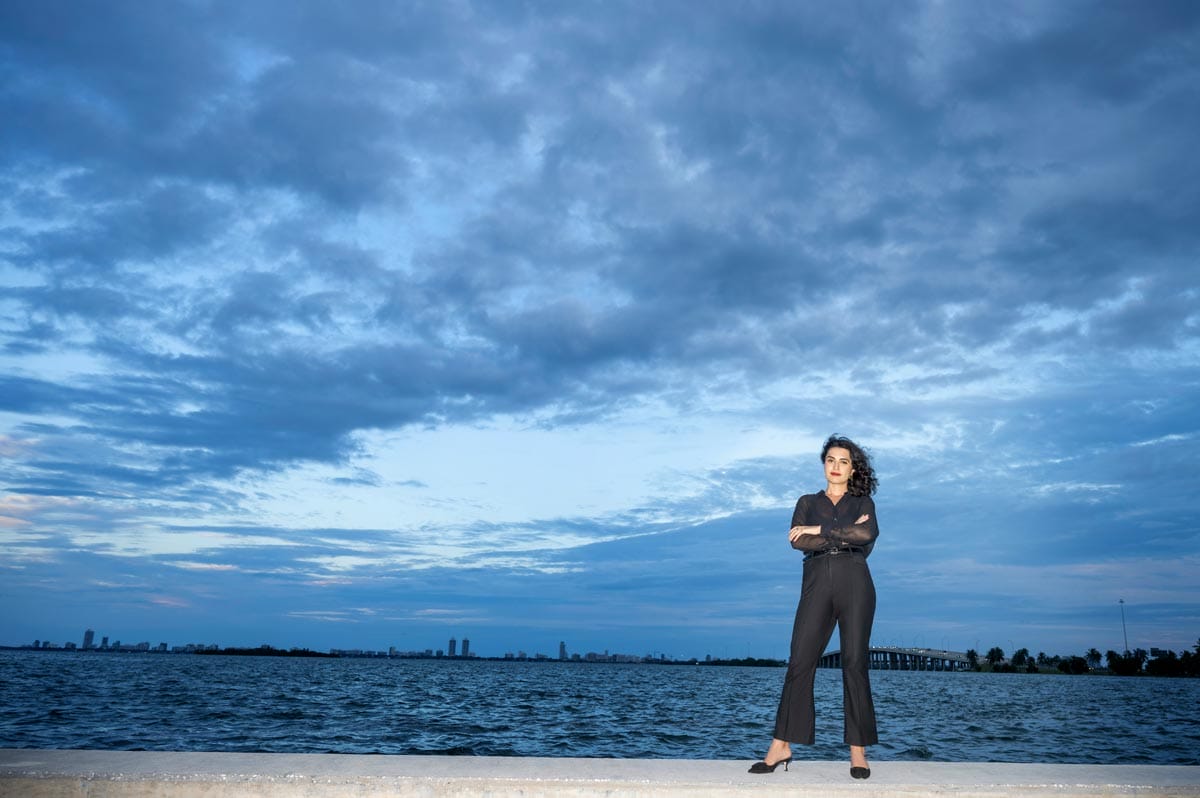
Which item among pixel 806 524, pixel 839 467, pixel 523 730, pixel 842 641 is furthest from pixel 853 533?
pixel 523 730

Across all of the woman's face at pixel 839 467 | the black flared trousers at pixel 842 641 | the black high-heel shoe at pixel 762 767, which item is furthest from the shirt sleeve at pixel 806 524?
the black high-heel shoe at pixel 762 767

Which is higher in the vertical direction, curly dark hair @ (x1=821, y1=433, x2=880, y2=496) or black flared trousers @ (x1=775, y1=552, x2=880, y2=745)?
curly dark hair @ (x1=821, y1=433, x2=880, y2=496)

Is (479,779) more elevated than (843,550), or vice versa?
(843,550)

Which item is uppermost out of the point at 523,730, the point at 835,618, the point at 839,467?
the point at 839,467

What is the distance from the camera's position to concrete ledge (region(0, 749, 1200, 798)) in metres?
4.71

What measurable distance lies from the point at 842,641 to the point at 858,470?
1425mm

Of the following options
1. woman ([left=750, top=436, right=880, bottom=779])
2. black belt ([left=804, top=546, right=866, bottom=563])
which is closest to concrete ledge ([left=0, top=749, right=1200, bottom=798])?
woman ([left=750, top=436, right=880, bottom=779])

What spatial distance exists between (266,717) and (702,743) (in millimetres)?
21147

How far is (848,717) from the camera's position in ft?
20.7

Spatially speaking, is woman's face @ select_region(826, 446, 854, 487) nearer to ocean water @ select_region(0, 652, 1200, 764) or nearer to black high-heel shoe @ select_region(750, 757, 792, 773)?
black high-heel shoe @ select_region(750, 757, 792, 773)

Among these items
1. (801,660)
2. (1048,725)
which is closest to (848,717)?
(801,660)

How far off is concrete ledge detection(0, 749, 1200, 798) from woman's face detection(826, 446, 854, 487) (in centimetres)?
229

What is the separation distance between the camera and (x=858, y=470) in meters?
6.96

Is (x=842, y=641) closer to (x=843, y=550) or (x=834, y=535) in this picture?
(x=843, y=550)
